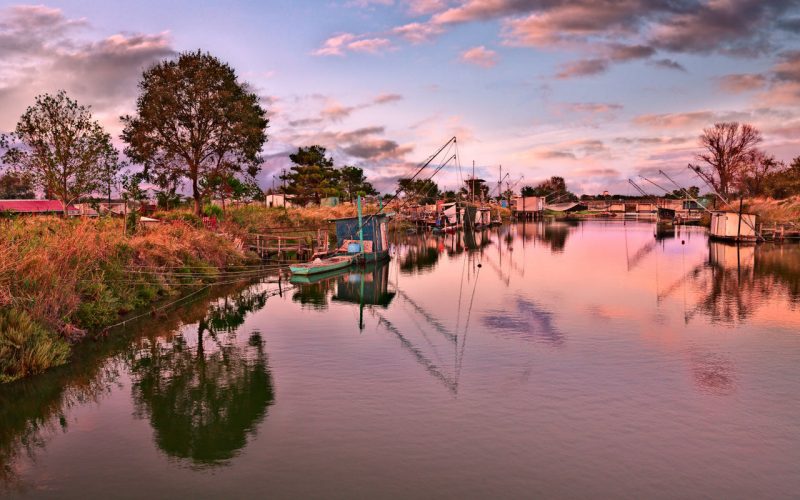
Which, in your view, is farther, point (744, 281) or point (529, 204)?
point (529, 204)

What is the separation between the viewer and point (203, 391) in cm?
1945

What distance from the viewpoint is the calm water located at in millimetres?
13375

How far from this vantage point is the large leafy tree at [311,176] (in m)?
108

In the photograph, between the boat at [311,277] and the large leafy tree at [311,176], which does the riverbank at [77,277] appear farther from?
the large leafy tree at [311,176]

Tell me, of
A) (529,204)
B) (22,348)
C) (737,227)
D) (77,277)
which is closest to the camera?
(22,348)

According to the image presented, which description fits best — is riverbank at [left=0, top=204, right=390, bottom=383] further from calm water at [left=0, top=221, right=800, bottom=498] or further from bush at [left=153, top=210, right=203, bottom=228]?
bush at [left=153, top=210, right=203, bottom=228]

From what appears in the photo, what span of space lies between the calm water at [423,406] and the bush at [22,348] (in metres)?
0.58

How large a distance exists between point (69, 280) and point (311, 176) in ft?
274

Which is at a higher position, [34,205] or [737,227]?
[34,205]

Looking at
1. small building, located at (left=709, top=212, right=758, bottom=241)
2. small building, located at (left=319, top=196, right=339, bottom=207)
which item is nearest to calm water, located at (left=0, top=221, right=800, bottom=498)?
small building, located at (left=709, top=212, right=758, bottom=241)

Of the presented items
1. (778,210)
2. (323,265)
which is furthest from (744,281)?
(778,210)

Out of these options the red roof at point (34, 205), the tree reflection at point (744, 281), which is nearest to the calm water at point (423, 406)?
the tree reflection at point (744, 281)

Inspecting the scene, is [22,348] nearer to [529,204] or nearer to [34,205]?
[34,205]

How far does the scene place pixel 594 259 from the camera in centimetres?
6297
